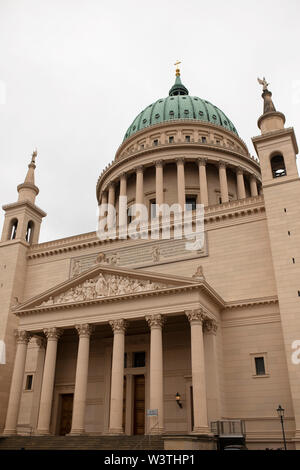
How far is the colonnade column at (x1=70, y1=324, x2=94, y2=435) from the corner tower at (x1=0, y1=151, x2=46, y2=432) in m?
8.33

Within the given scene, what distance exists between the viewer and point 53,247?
39.6 metres

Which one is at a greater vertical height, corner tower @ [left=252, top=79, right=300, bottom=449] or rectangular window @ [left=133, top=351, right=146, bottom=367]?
corner tower @ [left=252, top=79, right=300, bottom=449]

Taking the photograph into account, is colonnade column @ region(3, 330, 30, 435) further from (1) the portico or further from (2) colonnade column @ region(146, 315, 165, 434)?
(2) colonnade column @ region(146, 315, 165, 434)

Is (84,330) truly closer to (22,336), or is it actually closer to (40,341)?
(22,336)

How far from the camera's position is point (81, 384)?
27266 millimetres

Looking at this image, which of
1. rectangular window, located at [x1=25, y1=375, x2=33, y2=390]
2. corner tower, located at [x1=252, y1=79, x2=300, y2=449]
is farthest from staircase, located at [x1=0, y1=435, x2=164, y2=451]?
corner tower, located at [x1=252, y1=79, x2=300, y2=449]

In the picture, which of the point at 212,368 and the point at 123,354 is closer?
the point at 212,368

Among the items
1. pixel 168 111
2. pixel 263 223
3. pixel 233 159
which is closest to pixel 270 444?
pixel 263 223

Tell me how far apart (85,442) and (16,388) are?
7.67 metres

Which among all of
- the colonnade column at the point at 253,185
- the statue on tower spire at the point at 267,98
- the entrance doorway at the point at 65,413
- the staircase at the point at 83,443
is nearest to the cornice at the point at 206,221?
the statue on tower spire at the point at 267,98

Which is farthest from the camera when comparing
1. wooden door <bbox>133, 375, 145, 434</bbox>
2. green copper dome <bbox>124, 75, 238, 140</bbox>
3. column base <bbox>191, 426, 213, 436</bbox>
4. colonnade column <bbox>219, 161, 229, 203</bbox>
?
green copper dome <bbox>124, 75, 238, 140</bbox>

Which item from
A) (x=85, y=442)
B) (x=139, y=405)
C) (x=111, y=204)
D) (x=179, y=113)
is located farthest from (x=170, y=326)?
(x=179, y=113)

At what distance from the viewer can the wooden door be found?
29.3 metres

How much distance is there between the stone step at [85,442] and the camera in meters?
21.9
